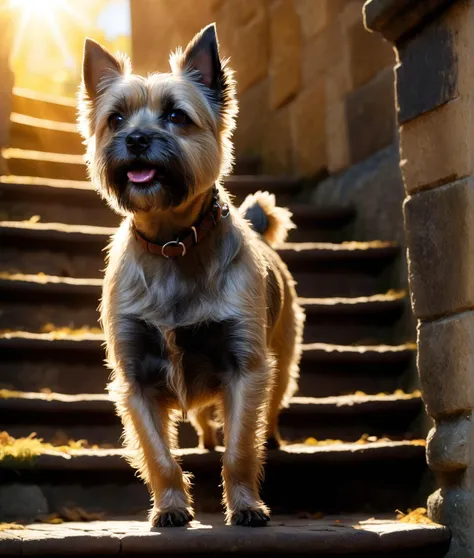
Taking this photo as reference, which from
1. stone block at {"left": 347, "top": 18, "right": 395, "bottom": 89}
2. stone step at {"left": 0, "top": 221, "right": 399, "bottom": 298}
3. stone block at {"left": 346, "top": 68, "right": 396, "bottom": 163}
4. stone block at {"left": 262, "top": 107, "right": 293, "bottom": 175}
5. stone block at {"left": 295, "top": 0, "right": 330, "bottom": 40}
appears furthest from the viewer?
stone block at {"left": 262, "top": 107, "right": 293, "bottom": 175}

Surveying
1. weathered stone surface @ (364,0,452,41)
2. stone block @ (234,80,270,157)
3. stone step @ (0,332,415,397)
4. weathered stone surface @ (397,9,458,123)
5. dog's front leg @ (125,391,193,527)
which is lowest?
dog's front leg @ (125,391,193,527)

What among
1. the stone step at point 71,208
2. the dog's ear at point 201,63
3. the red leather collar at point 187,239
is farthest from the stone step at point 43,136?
the red leather collar at point 187,239

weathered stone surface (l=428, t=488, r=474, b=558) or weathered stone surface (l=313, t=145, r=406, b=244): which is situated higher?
weathered stone surface (l=313, t=145, r=406, b=244)

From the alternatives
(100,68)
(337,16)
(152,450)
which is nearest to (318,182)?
(337,16)

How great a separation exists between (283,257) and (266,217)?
112cm

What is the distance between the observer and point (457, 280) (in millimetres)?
3258

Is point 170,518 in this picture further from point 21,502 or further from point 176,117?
point 176,117

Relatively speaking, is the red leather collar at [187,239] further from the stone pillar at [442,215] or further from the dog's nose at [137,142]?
the stone pillar at [442,215]

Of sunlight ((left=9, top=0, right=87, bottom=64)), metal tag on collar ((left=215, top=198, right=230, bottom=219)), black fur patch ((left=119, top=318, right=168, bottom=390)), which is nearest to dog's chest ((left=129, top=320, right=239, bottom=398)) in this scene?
black fur patch ((left=119, top=318, right=168, bottom=390))

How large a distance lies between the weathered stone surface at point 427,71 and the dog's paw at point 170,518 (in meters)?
1.57

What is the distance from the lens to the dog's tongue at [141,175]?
3369 mm

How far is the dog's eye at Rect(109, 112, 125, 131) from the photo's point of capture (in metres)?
3.46

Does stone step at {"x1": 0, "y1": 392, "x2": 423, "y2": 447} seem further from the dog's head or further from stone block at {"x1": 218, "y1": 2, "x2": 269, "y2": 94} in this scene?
stone block at {"x1": 218, "y1": 2, "x2": 269, "y2": 94}

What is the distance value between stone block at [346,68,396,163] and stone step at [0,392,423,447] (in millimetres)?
1868
